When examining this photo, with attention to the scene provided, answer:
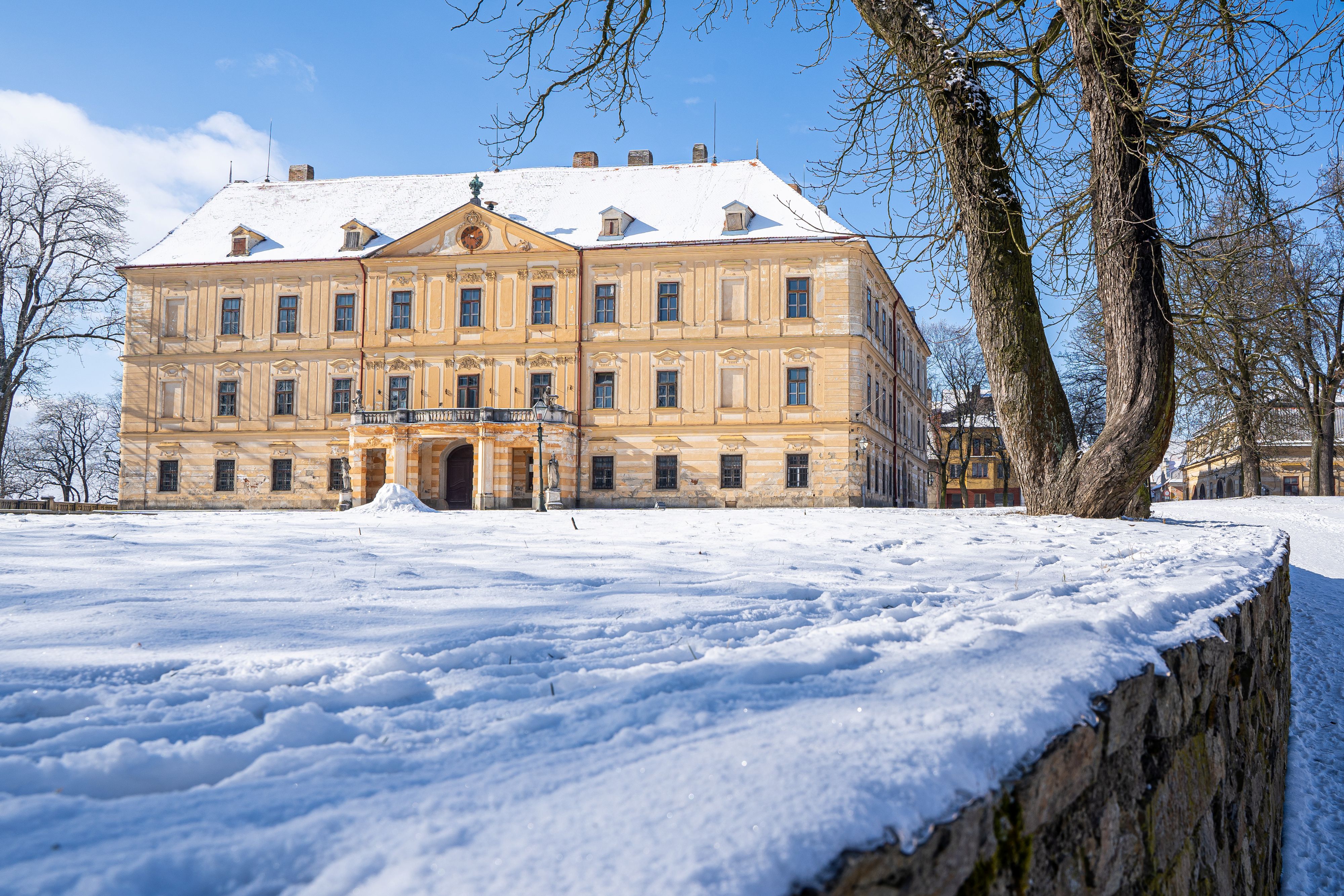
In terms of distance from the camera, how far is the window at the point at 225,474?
32312 millimetres

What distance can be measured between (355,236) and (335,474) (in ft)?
30.6

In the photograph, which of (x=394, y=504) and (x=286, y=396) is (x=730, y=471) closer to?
(x=394, y=504)

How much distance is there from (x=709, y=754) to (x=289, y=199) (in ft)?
129

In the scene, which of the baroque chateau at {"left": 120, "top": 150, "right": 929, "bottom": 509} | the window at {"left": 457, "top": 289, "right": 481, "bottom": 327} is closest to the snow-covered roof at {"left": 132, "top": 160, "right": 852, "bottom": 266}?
the baroque chateau at {"left": 120, "top": 150, "right": 929, "bottom": 509}

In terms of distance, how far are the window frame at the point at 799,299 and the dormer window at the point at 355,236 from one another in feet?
54.1

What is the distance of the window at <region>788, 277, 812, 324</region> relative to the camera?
98.4 feet

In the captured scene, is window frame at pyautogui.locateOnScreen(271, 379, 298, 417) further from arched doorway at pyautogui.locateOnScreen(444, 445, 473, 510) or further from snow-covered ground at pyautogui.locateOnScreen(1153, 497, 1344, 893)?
snow-covered ground at pyautogui.locateOnScreen(1153, 497, 1344, 893)

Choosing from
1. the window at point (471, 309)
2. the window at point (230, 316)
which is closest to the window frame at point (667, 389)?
the window at point (471, 309)

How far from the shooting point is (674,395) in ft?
99.6

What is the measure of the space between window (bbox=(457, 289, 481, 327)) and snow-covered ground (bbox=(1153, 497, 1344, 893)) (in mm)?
25303

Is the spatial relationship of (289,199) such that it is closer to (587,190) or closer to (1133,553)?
(587,190)

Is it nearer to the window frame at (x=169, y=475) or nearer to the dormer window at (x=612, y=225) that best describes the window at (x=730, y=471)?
the dormer window at (x=612, y=225)

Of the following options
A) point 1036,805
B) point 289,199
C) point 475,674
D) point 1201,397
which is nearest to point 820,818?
point 1036,805

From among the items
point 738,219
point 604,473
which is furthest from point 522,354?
point 738,219
